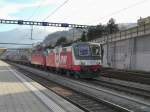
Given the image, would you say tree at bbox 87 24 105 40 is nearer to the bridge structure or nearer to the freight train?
the bridge structure

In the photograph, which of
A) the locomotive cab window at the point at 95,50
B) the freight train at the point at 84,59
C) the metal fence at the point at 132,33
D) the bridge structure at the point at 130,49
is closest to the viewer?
the freight train at the point at 84,59

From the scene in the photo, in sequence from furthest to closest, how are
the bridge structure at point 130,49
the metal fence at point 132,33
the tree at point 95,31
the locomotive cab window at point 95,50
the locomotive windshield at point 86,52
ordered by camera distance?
→ the tree at point 95,31
the metal fence at point 132,33
the bridge structure at point 130,49
the locomotive cab window at point 95,50
the locomotive windshield at point 86,52

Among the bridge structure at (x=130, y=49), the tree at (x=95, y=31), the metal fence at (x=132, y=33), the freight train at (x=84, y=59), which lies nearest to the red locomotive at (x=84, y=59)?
the freight train at (x=84, y=59)

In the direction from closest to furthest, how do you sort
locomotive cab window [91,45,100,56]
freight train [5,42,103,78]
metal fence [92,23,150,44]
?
freight train [5,42,103,78] → locomotive cab window [91,45,100,56] → metal fence [92,23,150,44]

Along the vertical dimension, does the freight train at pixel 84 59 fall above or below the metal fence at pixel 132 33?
below

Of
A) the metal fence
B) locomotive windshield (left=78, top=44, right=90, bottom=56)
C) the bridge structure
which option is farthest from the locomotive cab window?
the metal fence

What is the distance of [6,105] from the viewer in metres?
13.0

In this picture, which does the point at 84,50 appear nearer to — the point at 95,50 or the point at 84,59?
the point at 84,59

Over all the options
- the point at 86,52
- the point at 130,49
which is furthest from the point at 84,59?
the point at 130,49

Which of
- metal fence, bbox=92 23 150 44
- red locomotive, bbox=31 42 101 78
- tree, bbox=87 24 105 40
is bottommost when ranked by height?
red locomotive, bbox=31 42 101 78

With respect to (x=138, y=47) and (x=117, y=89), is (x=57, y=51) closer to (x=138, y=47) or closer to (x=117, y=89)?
(x=138, y=47)

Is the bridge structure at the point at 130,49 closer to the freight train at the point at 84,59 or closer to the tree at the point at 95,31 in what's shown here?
the freight train at the point at 84,59

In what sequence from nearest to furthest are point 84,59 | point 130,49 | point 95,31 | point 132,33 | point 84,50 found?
1. point 84,59
2. point 84,50
3. point 132,33
4. point 130,49
5. point 95,31

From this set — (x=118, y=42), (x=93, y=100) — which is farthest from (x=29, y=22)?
(x=93, y=100)
